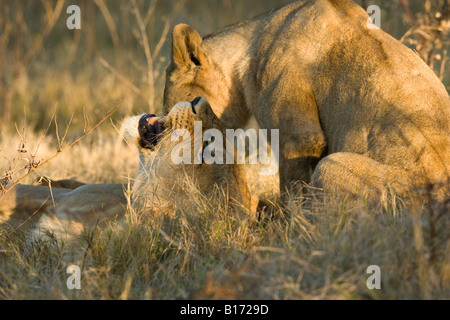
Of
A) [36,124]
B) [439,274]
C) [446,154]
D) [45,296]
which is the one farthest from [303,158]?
[36,124]

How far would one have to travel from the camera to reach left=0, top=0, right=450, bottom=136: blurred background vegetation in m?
7.00

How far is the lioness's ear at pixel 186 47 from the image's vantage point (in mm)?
4761

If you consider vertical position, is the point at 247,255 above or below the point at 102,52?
below

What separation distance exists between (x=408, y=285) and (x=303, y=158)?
1.77m

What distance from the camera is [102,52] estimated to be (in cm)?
1204

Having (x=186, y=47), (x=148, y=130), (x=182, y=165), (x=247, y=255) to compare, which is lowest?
(x=247, y=255)

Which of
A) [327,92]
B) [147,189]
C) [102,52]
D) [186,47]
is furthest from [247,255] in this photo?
[102,52]

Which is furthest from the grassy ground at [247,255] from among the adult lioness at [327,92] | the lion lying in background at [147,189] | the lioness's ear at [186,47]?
the lioness's ear at [186,47]

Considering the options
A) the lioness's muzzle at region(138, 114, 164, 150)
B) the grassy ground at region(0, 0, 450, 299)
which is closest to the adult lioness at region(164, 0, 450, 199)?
the grassy ground at region(0, 0, 450, 299)

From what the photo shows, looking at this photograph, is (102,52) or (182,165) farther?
(102,52)

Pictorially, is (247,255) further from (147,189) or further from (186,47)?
(186,47)

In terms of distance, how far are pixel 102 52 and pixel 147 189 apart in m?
8.56

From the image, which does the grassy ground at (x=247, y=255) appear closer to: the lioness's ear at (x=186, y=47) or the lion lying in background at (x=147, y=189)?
the lion lying in background at (x=147, y=189)

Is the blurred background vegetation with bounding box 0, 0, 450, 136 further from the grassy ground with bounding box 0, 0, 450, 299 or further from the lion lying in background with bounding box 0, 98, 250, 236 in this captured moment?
the grassy ground with bounding box 0, 0, 450, 299
